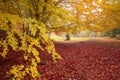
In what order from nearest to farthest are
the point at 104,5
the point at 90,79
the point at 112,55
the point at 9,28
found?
1. the point at 9,28
2. the point at 90,79
3. the point at 104,5
4. the point at 112,55

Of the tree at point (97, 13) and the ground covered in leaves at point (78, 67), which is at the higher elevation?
the tree at point (97, 13)

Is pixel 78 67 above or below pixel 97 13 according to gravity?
below

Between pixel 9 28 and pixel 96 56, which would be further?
pixel 96 56

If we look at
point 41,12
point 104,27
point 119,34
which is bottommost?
point 119,34

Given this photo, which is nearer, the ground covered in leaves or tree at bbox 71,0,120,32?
the ground covered in leaves

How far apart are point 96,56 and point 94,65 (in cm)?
→ 194

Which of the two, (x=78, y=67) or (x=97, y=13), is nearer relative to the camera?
(x=78, y=67)

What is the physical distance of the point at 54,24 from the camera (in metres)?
13.4

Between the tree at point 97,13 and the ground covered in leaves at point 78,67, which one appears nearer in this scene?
the ground covered in leaves at point 78,67

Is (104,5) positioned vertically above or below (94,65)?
above

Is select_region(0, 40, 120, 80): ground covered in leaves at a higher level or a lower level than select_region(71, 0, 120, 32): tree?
lower

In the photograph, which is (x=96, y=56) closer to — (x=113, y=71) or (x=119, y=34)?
(x=113, y=71)

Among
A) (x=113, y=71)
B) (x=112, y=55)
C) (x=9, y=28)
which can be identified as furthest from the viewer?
(x=112, y=55)

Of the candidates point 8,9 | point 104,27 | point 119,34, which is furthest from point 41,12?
point 119,34
